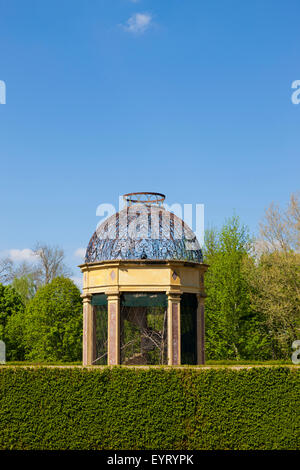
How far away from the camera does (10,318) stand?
48.9 metres

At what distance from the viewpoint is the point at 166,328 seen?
30.1 meters

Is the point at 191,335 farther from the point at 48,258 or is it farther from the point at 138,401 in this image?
the point at 48,258

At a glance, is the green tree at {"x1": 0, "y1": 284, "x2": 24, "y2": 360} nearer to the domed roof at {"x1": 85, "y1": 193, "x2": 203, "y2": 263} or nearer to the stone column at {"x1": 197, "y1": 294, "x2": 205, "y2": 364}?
the domed roof at {"x1": 85, "y1": 193, "x2": 203, "y2": 263}

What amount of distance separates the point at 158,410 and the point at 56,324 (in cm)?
2347

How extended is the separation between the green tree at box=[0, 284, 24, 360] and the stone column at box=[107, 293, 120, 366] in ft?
70.3

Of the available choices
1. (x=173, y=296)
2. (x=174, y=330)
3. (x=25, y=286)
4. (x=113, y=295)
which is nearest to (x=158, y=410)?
(x=174, y=330)

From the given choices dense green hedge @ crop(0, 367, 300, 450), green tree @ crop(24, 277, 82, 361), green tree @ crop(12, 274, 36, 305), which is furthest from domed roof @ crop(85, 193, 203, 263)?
green tree @ crop(12, 274, 36, 305)

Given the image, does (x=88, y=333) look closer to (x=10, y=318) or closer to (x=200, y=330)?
(x=200, y=330)

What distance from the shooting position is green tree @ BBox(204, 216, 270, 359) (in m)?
44.4

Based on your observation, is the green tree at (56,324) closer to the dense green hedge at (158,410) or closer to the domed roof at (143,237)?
the domed roof at (143,237)

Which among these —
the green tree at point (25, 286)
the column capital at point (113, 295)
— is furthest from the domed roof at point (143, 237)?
the green tree at point (25, 286)

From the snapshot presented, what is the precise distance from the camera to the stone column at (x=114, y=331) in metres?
27.6
